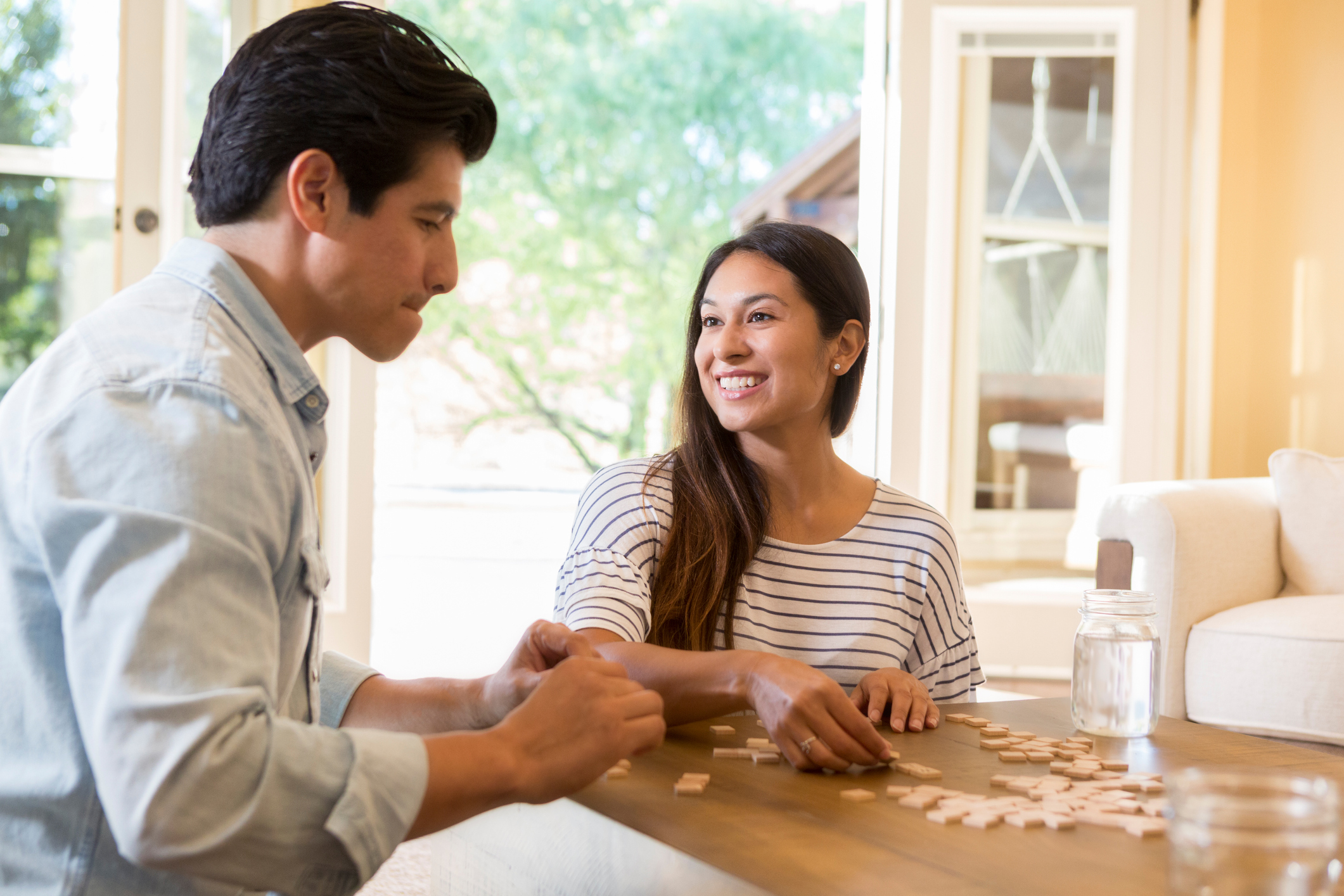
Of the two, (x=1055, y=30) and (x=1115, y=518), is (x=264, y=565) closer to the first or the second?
(x=1115, y=518)

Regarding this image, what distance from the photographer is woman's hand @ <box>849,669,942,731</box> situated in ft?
4.16

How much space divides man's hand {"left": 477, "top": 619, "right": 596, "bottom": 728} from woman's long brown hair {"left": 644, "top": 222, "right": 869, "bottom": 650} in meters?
0.48

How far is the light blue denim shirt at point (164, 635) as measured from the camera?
69 cm

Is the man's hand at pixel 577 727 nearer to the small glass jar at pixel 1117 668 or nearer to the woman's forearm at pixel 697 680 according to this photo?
the woman's forearm at pixel 697 680

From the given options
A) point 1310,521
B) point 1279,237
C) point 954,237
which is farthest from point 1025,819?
point 1279,237

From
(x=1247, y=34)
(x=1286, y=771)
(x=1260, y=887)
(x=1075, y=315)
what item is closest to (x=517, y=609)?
(x=1075, y=315)

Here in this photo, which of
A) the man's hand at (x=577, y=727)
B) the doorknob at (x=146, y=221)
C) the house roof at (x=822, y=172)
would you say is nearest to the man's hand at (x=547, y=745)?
the man's hand at (x=577, y=727)

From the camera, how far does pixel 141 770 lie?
2.24 ft

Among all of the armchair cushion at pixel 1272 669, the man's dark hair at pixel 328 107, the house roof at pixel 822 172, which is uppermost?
the house roof at pixel 822 172

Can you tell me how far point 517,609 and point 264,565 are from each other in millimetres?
5177

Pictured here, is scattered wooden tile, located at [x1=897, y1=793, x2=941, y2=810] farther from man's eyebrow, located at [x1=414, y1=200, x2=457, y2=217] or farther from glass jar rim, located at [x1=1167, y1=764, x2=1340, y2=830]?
man's eyebrow, located at [x1=414, y1=200, x2=457, y2=217]

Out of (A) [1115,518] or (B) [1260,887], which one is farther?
(A) [1115,518]

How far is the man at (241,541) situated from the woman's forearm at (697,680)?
1.01 feet

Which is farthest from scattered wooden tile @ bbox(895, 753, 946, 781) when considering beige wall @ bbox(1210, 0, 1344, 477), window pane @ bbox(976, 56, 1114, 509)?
beige wall @ bbox(1210, 0, 1344, 477)
